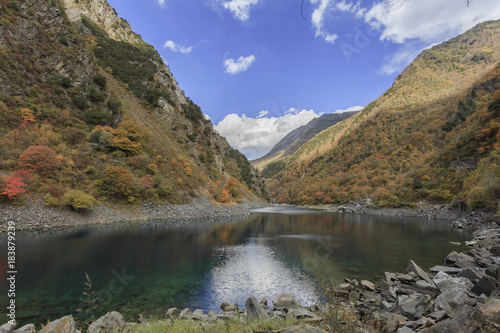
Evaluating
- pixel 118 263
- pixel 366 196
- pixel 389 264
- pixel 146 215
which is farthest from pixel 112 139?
pixel 366 196

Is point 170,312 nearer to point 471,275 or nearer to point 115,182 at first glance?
point 471,275

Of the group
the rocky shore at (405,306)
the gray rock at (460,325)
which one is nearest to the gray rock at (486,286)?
the rocky shore at (405,306)

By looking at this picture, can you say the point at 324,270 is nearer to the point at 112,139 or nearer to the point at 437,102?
the point at 112,139

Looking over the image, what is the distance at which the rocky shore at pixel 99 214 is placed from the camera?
25894 millimetres

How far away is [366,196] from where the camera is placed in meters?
91.8

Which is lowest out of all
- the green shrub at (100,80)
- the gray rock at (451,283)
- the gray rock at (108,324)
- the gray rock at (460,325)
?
the gray rock at (451,283)

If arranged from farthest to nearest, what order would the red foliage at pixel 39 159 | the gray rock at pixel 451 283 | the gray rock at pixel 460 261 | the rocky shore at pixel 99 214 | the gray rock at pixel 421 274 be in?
the red foliage at pixel 39 159 < the rocky shore at pixel 99 214 < the gray rock at pixel 460 261 < the gray rock at pixel 421 274 < the gray rock at pixel 451 283

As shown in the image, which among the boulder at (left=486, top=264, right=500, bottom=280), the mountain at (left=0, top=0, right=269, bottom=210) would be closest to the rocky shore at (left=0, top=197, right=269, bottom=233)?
the mountain at (left=0, top=0, right=269, bottom=210)

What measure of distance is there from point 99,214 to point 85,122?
76.5 ft

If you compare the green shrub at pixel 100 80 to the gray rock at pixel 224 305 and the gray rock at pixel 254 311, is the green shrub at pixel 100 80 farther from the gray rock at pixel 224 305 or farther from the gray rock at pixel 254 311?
the gray rock at pixel 254 311

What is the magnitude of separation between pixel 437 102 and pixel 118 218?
540 feet

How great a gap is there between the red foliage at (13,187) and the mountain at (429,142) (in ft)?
219

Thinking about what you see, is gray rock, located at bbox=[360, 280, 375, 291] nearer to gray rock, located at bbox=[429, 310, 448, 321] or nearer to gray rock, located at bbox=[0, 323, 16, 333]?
gray rock, located at bbox=[429, 310, 448, 321]

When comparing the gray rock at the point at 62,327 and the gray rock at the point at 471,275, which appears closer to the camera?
the gray rock at the point at 62,327
